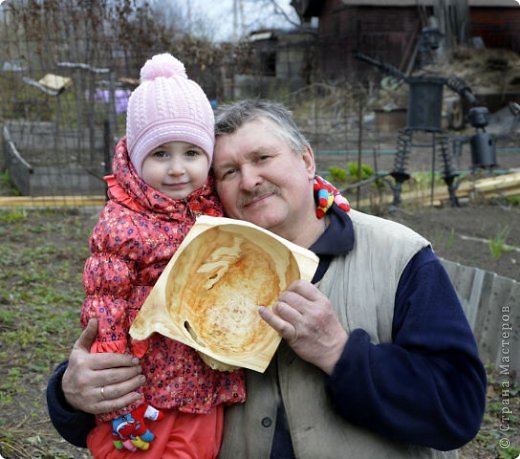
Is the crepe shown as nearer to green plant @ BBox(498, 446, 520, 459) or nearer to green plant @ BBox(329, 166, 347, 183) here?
green plant @ BBox(498, 446, 520, 459)

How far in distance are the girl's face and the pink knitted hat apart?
0.02 meters

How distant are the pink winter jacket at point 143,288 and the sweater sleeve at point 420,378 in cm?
33

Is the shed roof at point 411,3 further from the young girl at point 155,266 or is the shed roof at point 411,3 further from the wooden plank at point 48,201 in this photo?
the young girl at point 155,266

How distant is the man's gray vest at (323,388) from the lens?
1946mm

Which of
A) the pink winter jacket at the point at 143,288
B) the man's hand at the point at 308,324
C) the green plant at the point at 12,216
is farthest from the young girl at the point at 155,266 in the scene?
the green plant at the point at 12,216

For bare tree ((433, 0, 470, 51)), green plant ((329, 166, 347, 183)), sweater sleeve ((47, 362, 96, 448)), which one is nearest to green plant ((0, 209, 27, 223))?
green plant ((329, 166, 347, 183))

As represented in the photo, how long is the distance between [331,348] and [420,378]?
24 centimetres

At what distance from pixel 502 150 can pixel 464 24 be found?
8810 millimetres

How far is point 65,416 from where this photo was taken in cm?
199

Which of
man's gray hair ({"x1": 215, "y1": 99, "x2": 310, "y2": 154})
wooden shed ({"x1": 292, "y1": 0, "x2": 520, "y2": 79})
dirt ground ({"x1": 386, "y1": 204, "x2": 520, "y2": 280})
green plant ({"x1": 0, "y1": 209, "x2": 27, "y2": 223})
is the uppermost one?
wooden shed ({"x1": 292, "y1": 0, "x2": 520, "y2": 79})

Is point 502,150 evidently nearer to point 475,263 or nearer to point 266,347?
point 475,263

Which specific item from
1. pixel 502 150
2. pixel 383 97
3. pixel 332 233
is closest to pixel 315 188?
pixel 332 233

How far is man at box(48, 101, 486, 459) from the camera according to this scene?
1.86m

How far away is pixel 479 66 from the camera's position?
61.0ft
